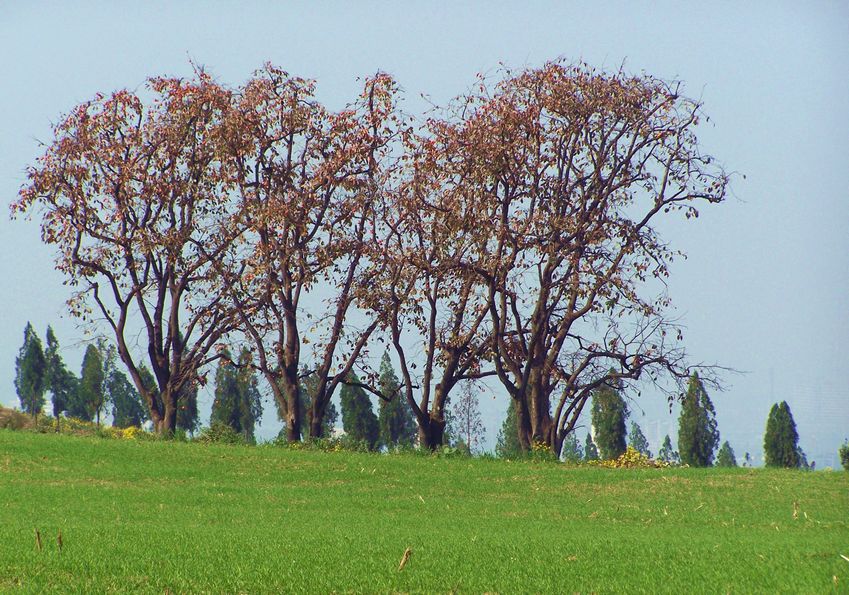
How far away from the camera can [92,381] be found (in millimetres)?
73000

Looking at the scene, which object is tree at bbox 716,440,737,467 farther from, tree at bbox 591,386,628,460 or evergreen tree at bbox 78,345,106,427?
evergreen tree at bbox 78,345,106,427

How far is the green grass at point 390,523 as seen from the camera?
479 inches

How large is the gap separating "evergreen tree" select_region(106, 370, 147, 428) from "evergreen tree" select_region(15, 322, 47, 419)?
18.3 feet

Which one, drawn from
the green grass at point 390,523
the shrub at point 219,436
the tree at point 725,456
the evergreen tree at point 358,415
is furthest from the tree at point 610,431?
the green grass at point 390,523

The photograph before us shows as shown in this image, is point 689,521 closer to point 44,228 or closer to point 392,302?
point 392,302

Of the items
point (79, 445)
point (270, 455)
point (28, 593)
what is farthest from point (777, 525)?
point (79, 445)

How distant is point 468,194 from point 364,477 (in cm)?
1043

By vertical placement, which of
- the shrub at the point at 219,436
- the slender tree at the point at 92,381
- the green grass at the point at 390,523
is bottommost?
the green grass at the point at 390,523

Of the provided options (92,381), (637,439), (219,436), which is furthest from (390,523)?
(637,439)

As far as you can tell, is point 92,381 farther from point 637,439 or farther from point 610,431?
point 637,439

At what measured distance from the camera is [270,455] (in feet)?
95.2

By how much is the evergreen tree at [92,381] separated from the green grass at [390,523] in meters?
42.8

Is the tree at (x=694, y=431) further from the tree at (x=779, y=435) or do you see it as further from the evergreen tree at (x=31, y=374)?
the evergreen tree at (x=31, y=374)

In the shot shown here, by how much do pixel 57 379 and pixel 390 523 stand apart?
61.7m
